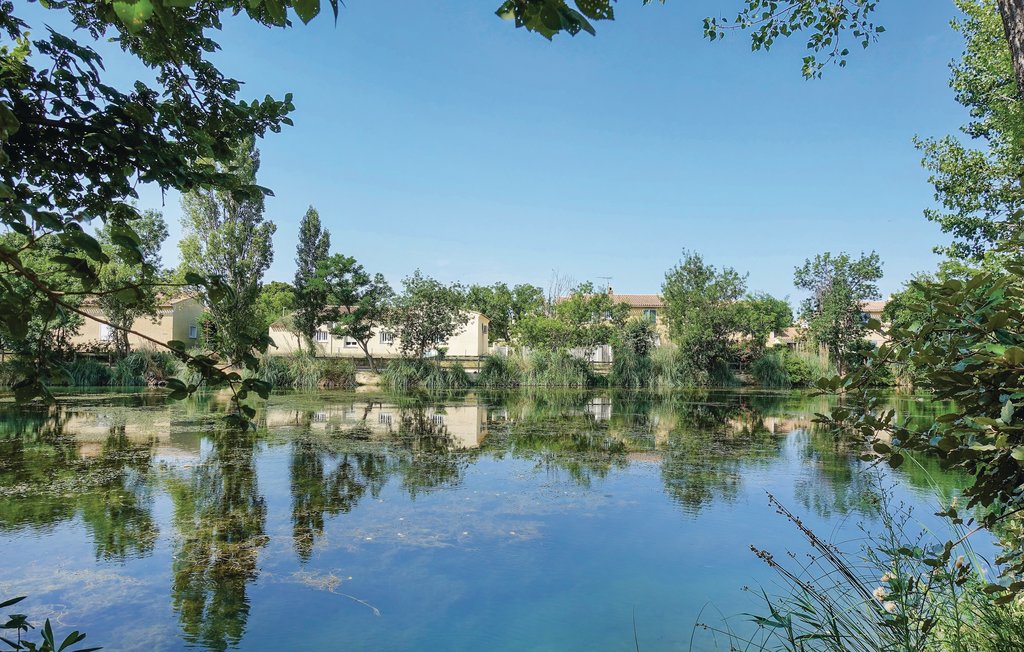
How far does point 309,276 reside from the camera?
28.9m

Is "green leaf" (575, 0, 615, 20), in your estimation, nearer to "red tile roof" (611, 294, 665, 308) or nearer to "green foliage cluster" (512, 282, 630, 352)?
"green foliage cluster" (512, 282, 630, 352)

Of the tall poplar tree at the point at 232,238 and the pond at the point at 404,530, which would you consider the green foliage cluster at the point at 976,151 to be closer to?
the pond at the point at 404,530

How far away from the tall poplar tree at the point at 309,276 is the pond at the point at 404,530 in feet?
53.3

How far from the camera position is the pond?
387 centimetres

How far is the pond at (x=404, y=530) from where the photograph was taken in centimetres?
387

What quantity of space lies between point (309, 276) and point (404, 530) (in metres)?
25.3

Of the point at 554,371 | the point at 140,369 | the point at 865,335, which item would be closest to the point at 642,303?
the point at 865,335

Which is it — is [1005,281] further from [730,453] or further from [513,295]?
[513,295]

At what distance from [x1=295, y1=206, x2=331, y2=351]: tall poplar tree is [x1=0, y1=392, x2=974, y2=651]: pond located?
16.2 metres

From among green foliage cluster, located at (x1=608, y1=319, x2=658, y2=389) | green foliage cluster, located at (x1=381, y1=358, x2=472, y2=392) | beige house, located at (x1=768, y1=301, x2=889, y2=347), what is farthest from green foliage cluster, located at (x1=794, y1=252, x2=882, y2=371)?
green foliage cluster, located at (x1=381, y1=358, x2=472, y2=392)

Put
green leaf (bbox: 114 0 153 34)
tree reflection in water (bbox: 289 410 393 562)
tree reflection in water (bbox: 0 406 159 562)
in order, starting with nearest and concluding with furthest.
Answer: green leaf (bbox: 114 0 153 34), tree reflection in water (bbox: 0 406 159 562), tree reflection in water (bbox: 289 410 393 562)

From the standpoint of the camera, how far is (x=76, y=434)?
1060 cm

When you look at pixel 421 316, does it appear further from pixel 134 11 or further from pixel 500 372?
pixel 134 11

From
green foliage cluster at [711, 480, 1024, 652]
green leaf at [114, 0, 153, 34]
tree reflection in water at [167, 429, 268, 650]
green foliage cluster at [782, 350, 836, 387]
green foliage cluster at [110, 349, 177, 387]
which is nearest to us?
green leaf at [114, 0, 153, 34]
